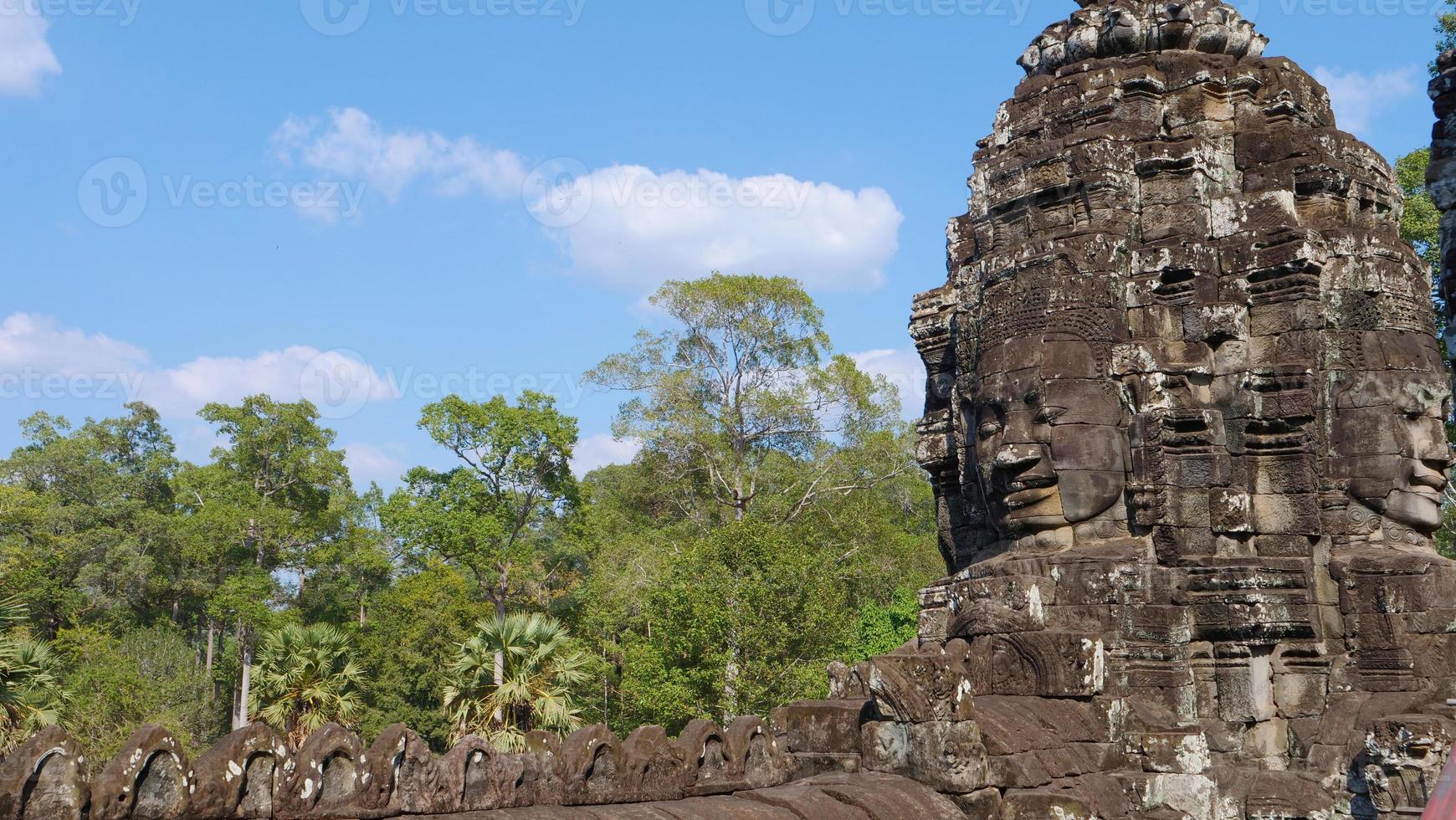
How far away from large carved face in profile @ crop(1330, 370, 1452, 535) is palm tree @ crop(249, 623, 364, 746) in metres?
18.6

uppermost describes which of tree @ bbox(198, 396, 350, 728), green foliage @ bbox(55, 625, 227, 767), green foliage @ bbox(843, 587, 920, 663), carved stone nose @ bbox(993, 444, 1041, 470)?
tree @ bbox(198, 396, 350, 728)

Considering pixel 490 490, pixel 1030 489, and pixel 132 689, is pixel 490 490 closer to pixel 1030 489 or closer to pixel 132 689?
pixel 132 689

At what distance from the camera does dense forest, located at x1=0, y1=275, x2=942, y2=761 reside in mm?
22672

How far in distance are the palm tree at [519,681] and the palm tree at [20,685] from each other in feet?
20.9

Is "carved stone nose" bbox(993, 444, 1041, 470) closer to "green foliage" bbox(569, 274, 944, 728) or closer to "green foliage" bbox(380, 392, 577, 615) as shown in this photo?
"green foliage" bbox(569, 274, 944, 728)

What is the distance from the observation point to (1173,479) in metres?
9.59

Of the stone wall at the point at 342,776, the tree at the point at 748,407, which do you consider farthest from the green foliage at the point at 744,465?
the stone wall at the point at 342,776

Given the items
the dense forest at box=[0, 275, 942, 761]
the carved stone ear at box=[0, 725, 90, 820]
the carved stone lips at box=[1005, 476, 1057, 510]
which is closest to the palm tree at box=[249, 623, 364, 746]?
the dense forest at box=[0, 275, 942, 761]

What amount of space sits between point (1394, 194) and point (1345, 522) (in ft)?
10.0

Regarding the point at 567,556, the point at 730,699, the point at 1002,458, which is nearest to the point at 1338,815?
the point at 1002,458

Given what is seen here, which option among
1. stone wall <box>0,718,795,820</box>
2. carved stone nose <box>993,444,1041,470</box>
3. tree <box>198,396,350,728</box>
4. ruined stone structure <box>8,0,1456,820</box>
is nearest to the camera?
stone wall <box>0,718,795,820</box>

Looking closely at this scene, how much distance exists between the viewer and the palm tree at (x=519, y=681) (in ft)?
71.8

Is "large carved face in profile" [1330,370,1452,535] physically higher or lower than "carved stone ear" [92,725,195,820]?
higher

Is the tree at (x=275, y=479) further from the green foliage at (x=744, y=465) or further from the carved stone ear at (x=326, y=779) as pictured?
the carved stone ear at (x=326, y=779)
